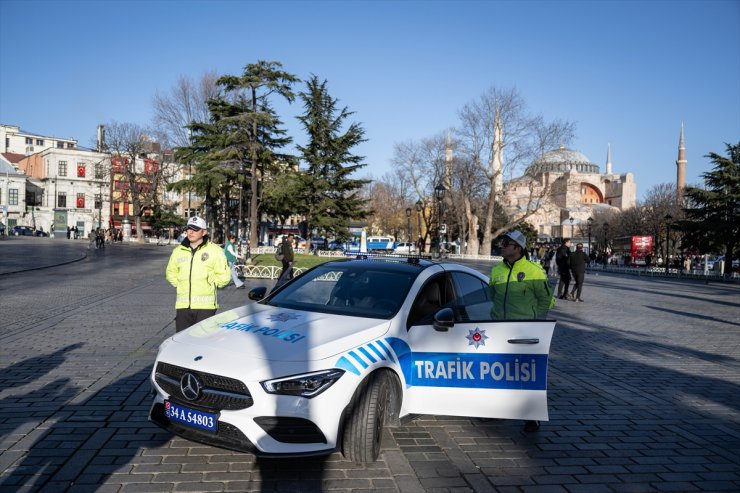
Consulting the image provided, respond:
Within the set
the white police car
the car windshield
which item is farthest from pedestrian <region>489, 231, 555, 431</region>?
the car windshield

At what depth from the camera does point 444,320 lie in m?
4.59

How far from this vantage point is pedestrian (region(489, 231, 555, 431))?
225 inches

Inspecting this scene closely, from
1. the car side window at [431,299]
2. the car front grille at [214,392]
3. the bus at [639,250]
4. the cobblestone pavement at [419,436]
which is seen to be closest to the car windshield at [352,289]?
the car side window at [431,299]

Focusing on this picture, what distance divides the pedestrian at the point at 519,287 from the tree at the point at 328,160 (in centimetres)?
3923

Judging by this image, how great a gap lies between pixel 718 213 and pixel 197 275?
43.1m

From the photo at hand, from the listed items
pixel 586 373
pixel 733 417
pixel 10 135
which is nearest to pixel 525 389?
pixel 733 417

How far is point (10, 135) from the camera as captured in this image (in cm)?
10944

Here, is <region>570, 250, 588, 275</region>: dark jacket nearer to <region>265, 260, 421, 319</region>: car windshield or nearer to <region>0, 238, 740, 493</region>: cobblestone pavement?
<region>0, 238, 740, 493</region>: cobblestone pavement

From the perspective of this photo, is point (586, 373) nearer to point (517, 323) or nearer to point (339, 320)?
point (517, 323)

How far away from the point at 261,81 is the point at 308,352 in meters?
35.2

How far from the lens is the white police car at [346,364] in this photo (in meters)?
3.79

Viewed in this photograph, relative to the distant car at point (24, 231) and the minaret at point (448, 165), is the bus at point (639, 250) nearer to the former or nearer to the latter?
the minaret at point (448, 165)

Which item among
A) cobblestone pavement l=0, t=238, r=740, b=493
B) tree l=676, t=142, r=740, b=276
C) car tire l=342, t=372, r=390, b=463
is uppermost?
tree l=676, t=142, r=740, b=276

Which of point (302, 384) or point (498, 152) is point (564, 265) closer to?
point (302, 384)
